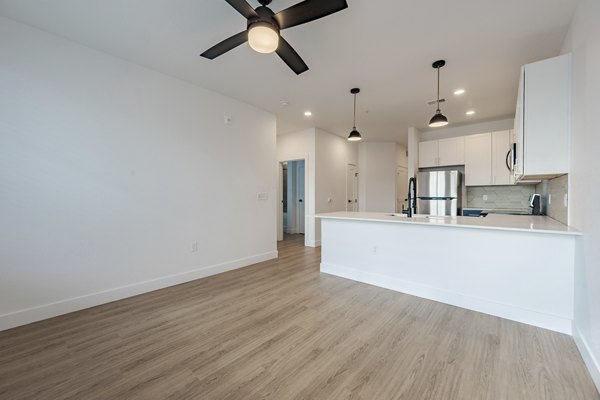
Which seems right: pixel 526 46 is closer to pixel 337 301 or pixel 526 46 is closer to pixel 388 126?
pixel 388 126

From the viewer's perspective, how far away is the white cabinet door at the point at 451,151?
16.7 ft

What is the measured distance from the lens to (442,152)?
5.33 meters

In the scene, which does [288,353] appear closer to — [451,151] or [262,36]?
[262,36]

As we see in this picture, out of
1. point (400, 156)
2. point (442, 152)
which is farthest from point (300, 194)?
point (442, 152)

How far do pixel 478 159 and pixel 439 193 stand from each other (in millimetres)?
959

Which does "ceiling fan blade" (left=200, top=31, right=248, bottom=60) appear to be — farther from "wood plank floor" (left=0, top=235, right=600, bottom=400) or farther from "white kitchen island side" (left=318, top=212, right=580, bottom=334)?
"wood plank floor" (left=0, top=235, right=600, bottom=400)

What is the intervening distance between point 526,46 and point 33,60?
501cm

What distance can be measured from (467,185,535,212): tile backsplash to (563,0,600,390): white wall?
3.29 meters

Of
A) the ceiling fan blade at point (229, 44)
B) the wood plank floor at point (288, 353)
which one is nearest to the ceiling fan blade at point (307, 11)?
the ceiling fan blade at point (229, 44)

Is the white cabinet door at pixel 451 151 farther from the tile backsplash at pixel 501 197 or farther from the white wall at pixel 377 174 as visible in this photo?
the white wall at pixel 377 174

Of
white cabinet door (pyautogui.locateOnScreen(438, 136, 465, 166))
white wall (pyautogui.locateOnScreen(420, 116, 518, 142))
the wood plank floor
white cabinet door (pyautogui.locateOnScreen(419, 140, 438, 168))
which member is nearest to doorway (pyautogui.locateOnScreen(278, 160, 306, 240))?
white cabinet door (pyautogui.locateOnScreen(419, 140, 438, 168))

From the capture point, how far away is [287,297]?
285cm

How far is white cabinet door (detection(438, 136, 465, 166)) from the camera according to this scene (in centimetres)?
508

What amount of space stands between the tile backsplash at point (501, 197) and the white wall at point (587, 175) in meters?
3.29
